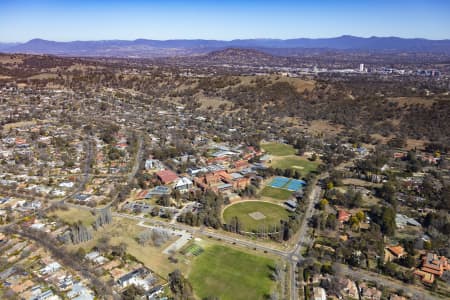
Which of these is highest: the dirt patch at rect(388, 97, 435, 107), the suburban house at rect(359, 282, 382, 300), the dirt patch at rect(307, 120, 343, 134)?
the dirt patch at rect(388, 97, 435, 107)

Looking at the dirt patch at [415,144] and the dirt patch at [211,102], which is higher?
the dirt patch at [211,102]

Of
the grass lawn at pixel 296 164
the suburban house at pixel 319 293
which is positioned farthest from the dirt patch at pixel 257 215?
the grass lawn at pixel 296 164

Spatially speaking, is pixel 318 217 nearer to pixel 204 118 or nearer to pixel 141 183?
pixel 141 183

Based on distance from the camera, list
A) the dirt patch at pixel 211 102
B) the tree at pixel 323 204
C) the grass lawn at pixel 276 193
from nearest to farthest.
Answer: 1. the tree at pixel 323 204
2. the grass lawn at pixel 276 193
3. the dirt patch at pixel 211 102

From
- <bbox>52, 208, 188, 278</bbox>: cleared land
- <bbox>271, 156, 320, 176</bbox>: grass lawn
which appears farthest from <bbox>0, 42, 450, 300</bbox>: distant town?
<bbox>271, 156, 320, 176</bbox>: grass lawn

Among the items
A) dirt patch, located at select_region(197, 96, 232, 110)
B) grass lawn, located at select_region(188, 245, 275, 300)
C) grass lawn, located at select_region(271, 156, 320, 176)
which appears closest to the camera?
grass lawn, located at select_region(188, 245, 275, 300)

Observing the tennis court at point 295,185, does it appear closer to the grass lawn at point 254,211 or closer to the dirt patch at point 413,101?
the grass lawn at point 254,211

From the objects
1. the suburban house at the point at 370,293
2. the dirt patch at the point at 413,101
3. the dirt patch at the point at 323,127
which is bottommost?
the suburban house at the point at 370,293

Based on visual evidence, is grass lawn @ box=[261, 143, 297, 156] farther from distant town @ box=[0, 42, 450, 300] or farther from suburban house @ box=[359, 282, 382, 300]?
suburban house @ box=[359, 282, 382, 300]
